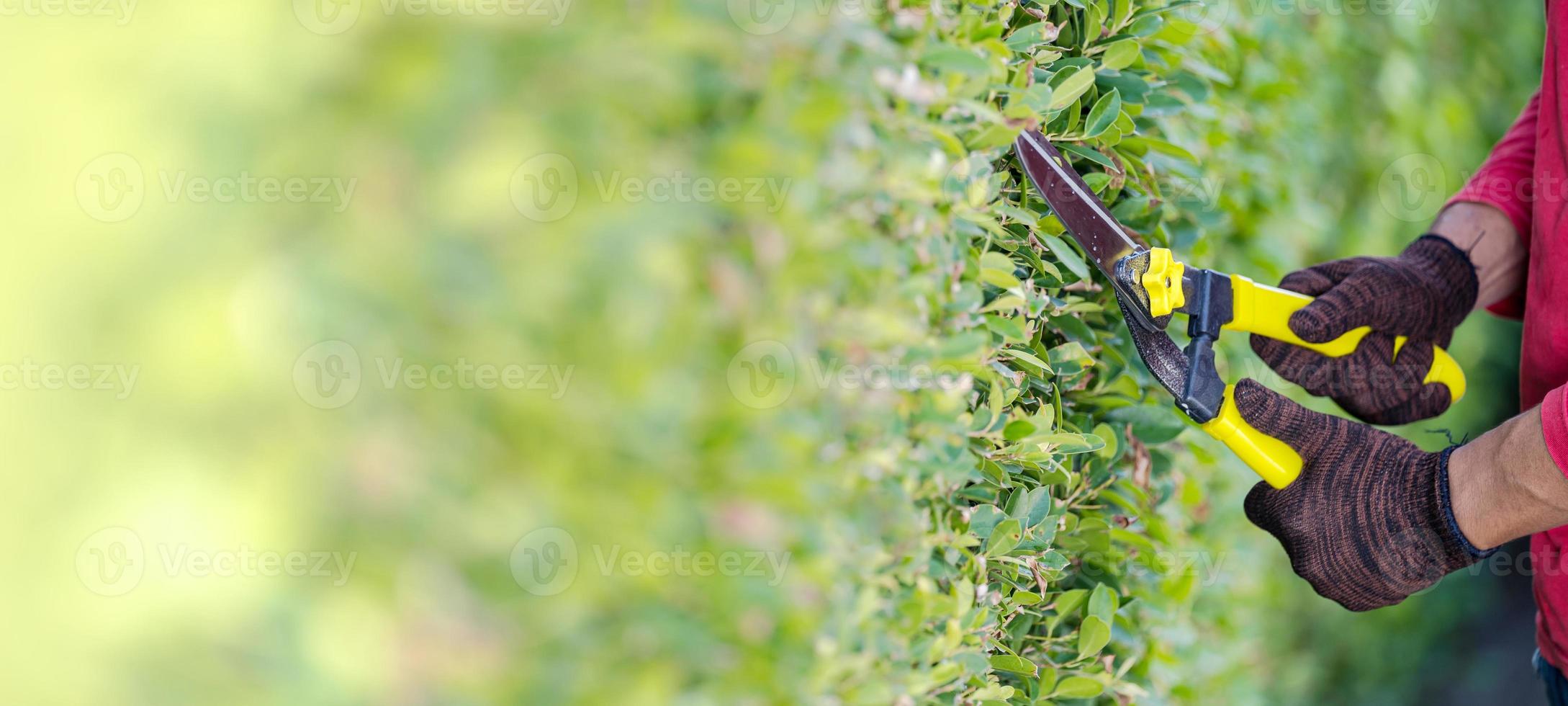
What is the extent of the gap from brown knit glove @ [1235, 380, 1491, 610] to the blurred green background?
24.2 inches

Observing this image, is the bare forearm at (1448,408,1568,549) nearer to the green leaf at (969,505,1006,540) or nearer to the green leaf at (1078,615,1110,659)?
the green leaf at (1078,615,1110,659)

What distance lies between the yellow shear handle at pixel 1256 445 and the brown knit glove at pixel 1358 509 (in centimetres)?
1

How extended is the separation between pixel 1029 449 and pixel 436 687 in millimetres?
935

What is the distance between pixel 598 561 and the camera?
3.83 ft

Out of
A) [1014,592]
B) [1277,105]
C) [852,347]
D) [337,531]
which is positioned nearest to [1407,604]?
[1277,105]

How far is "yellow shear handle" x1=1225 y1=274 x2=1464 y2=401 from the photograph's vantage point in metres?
1.74

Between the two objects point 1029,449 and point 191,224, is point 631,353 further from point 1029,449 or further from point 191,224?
point 1029,449

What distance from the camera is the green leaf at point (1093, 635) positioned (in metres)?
1.74

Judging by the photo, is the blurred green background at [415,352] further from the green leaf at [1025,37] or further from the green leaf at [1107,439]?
the green leaf at [1107,439]

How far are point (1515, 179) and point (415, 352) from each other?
6.63 feet

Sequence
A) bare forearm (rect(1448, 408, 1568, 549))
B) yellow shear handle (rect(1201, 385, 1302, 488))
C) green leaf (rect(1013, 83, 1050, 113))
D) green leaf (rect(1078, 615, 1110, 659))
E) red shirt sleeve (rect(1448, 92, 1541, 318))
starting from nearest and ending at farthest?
bare forearm (rect(1448, 408, 1568, 549)), green leaf (rect(1013, 83, 1050, 113)), yellow shear handle (rect(1201, 385, 1302, 488)), green leaf (rect(1078, 615, 1110, 659)), red shirt sleeve (rect(1448, 92, 1541, 318))

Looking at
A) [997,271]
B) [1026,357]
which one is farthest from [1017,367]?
[997,271]

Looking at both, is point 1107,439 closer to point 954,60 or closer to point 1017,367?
point 1017,367

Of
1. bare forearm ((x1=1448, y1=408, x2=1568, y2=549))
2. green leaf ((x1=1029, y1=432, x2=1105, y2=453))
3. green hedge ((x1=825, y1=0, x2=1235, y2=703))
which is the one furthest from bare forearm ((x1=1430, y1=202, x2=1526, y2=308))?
green leaf ((x1=1029, y1=432, x2=1105, y2=453))
